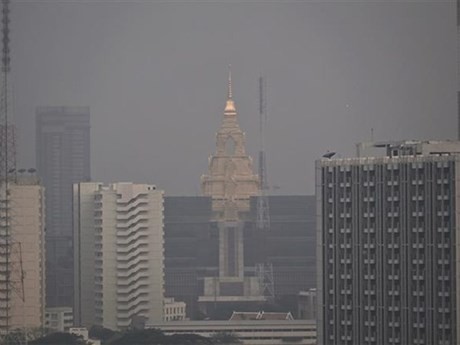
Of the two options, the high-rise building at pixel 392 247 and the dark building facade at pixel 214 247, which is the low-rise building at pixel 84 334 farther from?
the high-rise building at pixel 392 247

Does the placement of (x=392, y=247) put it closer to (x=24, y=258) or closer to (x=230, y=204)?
(x=24, y=258)

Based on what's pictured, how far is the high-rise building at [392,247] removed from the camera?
493 inches

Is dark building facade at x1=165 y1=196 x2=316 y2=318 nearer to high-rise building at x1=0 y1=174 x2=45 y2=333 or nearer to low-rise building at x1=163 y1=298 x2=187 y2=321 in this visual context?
low-rise building at x1=163 y1=298 x2=187 y2=321

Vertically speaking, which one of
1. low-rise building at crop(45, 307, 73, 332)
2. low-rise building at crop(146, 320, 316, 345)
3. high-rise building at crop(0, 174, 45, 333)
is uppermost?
high-rise building at crop(0, 174, 45, 333)

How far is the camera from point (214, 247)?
20.6 m

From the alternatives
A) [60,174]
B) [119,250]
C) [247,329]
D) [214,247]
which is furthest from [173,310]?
[60,174]

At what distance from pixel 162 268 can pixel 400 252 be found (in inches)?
279

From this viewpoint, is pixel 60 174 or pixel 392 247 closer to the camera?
pixel 392 247

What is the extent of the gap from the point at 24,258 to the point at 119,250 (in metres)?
1.37

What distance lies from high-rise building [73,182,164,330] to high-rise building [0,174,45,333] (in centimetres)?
57

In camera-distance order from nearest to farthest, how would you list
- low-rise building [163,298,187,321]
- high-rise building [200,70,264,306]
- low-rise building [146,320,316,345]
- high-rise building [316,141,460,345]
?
high-rise building [316,141,460,345], low-rise building [146,320,316,345], low-rise building [163,298,187,321], high-rise building [200,70,264,306]

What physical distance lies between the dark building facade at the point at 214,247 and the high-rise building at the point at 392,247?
17.7 ft

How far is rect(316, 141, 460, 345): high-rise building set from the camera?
12516mm

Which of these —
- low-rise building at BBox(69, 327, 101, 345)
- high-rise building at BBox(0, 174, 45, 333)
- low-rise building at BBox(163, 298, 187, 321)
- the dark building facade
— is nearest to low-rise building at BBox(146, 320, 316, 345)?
low-rise building at BBox(163, 298, 187, 321)
